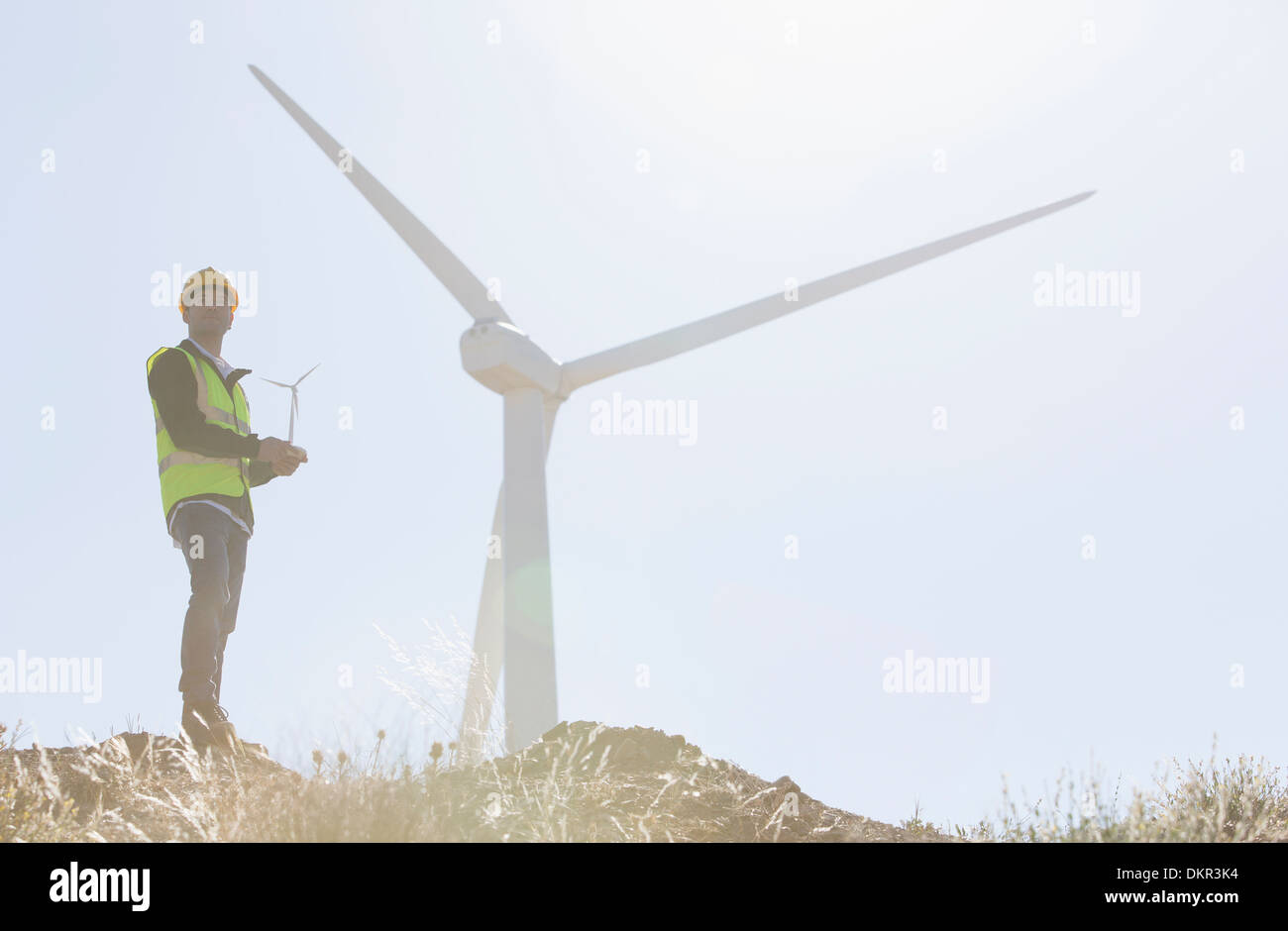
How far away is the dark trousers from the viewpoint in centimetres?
629

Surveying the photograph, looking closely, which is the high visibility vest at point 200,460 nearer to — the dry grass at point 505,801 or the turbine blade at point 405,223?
the dry grass at point 505,801

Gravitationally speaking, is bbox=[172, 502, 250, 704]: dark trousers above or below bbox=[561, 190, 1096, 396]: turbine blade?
below

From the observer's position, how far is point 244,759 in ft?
19.5

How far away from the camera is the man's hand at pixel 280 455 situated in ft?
21.8

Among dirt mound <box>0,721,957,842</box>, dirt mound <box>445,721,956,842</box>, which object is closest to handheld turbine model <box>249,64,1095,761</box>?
dirt mound <box>0,721,957,842</box>

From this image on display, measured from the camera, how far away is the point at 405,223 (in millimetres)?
18094

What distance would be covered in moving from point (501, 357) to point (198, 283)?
11.4 meters

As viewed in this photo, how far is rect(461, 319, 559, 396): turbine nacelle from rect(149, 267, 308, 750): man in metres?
11.3

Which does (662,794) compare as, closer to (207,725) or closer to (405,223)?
(207,725)

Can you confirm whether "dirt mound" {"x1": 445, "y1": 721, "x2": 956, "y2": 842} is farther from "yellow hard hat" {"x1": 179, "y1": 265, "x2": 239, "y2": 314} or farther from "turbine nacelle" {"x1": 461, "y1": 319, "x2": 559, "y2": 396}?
"turbine nacelle" {"x1": 461, "y1": 319, "x2": 559, "y2": 396}

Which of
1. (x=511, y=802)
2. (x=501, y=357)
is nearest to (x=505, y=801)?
(x=511, y=802)

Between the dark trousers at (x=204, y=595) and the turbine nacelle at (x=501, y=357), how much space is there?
1170cm
